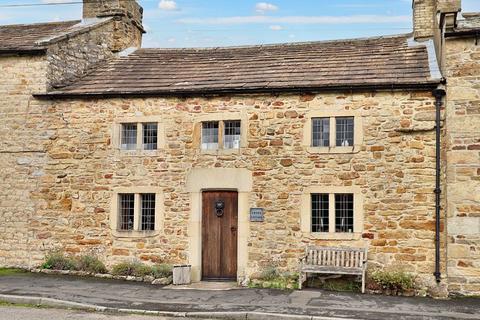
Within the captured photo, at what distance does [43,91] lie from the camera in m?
13.8

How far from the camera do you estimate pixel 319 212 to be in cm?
1217

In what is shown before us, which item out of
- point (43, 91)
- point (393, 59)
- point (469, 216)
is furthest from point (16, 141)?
point (469, 216)

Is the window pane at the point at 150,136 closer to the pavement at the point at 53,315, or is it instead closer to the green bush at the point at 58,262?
the green bush at the point at 58,262

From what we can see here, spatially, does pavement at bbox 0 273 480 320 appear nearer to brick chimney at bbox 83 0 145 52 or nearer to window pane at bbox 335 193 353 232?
window pane at bbox 335 193 353 232

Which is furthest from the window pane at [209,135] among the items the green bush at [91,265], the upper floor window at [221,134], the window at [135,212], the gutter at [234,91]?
the green bush at [91,265]

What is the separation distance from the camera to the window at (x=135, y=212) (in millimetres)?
13180

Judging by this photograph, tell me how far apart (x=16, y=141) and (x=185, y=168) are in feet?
15.5

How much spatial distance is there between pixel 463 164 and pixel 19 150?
10.9 metres

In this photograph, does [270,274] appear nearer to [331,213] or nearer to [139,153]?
[331,213]

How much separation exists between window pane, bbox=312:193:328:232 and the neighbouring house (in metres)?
0.03

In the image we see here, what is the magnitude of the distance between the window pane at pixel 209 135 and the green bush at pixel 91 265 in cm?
390

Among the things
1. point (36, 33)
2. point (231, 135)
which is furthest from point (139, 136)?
point (36, 33)

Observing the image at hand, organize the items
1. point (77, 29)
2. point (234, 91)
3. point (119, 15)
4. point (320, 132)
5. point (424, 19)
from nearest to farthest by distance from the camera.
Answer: point (320, 132)
point (234, 91)
point (424, 19)
point (77, 29)
point (119, 15)

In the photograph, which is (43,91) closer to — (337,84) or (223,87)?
(223,87)
